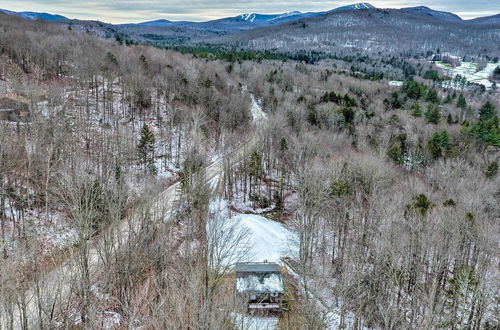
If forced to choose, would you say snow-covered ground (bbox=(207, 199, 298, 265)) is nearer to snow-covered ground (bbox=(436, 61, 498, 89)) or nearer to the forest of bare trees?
the forest of bare trees

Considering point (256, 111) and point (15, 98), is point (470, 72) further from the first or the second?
point (15, 98)

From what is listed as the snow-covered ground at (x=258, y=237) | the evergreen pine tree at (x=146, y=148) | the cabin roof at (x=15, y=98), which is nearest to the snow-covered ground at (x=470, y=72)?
A: the evergreen pine tree at (x=146, y=148)

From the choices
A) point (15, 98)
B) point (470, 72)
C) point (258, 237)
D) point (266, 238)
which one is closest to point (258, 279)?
point (258, 237)

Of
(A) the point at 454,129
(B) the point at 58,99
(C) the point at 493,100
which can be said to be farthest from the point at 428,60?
(B) the point at 58,99

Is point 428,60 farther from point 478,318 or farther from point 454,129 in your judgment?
point 478,318

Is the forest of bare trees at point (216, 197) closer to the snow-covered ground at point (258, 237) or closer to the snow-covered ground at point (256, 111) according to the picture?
the snow-covered ground at point (258, 237)

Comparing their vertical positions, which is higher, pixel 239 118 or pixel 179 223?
pixel 239 118

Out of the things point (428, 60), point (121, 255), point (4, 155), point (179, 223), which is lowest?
point (179, 223)
